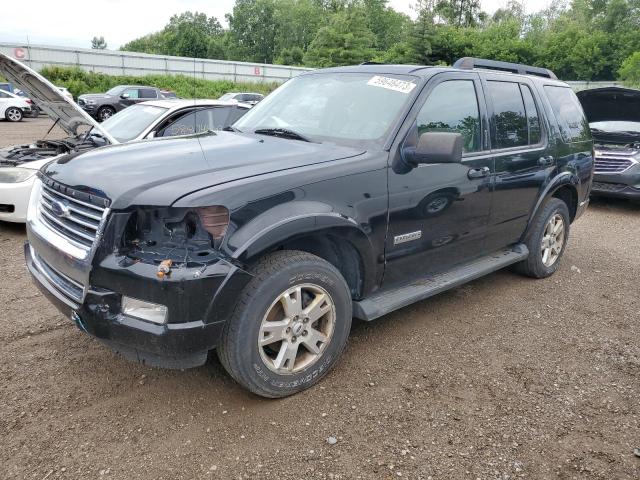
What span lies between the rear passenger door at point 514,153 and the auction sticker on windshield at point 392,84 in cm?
86

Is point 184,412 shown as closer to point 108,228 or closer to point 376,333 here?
point 108,228

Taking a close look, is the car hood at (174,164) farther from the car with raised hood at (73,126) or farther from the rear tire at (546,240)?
the car with raised hood at (73,126)

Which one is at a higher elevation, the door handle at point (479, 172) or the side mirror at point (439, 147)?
the side mirror at point (439, 147)

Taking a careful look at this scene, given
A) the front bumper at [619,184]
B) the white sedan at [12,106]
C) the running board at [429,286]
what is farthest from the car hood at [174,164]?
the white sedan at [12,106]

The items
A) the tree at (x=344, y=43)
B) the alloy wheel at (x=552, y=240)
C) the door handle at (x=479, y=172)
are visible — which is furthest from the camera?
the tree at (x=344, y=43)

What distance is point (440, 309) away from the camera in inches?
171

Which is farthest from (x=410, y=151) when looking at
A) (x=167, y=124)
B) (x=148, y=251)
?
(x=167, y=124)

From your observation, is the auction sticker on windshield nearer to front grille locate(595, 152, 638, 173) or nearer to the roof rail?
the roof rail

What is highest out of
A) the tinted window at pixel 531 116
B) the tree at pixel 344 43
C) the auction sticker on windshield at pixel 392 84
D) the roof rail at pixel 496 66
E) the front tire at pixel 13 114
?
the tree at pixel 344 43

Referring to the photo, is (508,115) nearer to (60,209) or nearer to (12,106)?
(60,209)

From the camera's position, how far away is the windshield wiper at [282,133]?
3.52 metres

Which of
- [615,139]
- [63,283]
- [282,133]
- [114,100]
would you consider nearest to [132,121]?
[282,133]

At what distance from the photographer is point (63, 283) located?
2.80 m

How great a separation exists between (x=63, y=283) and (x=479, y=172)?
2.89 meters
